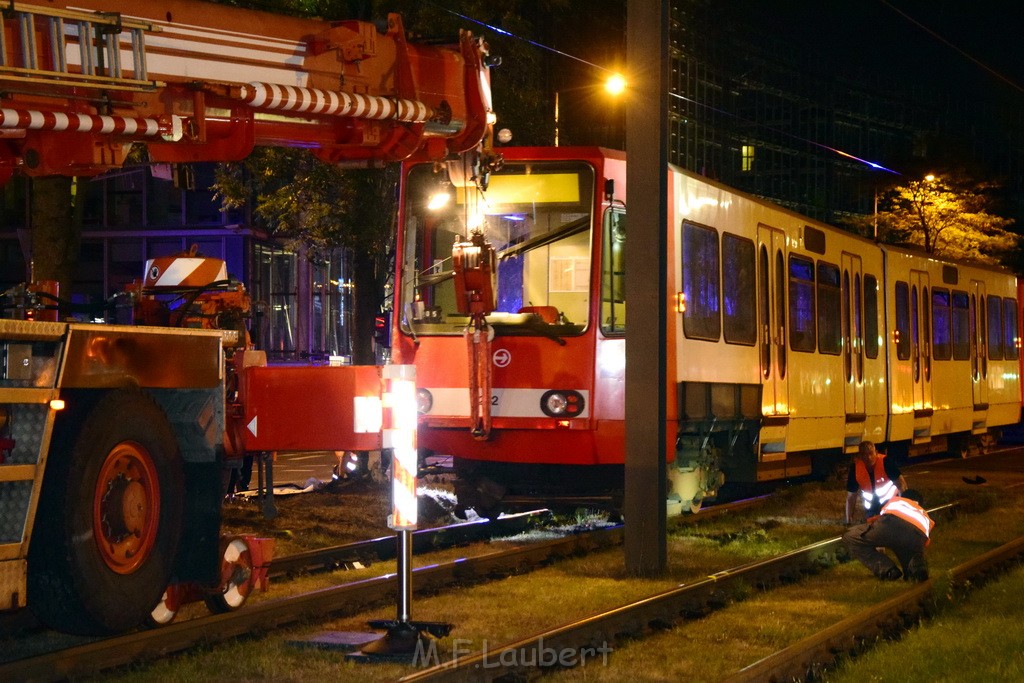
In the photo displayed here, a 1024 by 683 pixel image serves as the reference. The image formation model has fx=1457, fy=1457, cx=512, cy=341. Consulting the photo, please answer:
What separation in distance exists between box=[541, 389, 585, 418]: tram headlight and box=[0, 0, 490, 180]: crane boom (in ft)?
11.5

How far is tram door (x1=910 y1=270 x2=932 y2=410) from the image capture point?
2242 centimetres

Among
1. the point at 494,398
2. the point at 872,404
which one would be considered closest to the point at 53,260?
the point at 494,398

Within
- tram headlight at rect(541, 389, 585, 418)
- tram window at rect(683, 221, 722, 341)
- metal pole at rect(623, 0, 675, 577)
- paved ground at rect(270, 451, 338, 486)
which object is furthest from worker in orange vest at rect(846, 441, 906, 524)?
paved ground at rect(270, 451, 338, 486)

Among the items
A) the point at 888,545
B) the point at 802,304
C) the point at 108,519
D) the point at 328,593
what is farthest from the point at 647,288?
the point at 802,304

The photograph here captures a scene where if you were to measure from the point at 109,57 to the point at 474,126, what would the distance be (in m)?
3.14

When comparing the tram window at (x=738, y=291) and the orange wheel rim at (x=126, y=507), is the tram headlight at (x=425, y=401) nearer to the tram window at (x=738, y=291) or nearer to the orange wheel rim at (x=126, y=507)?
the tram window at (x=738, y=291)

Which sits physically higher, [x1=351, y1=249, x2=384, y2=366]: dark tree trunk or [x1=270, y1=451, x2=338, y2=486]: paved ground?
[x1=351, y1=249, x2=384, y2=366]: dark tree trunk

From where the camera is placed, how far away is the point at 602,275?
13.1m

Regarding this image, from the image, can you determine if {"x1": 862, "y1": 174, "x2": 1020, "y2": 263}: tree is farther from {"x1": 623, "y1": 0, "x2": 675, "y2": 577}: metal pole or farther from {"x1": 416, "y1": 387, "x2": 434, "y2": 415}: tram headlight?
{"x1": 623, "y1": 0, "x2": 675, "y2": 577}: metal pole

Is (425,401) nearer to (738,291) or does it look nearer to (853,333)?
(738,291)

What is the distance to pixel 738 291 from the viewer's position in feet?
51.1

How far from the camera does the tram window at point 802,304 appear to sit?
56.7 feet

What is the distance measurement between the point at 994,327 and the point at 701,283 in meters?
14.6

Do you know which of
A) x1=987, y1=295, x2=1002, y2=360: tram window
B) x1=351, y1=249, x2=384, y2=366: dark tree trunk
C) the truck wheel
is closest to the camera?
the truck wheel
